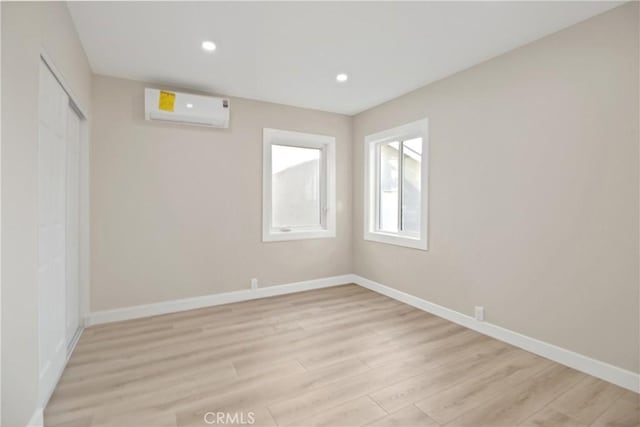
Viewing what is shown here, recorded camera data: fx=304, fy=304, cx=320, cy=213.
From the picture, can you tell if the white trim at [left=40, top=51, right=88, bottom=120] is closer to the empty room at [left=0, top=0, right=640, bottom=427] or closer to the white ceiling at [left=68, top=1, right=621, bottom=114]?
the empty room at [left=0, top=0, right=640, bottom=427]

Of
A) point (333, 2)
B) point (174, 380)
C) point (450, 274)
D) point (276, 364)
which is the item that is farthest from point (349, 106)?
point (174, 380)

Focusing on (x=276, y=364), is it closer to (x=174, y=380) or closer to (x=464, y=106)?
(x=174, y=380)

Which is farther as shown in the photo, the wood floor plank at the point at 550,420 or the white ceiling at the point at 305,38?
the white ceiling at the point at 305,38

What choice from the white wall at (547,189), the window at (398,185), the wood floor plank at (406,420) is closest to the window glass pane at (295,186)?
the window at (398,185)

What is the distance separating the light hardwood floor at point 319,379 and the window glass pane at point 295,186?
63.5 inches

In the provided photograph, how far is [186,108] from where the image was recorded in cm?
331

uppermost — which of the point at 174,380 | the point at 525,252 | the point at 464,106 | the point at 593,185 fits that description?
the point at 464,106

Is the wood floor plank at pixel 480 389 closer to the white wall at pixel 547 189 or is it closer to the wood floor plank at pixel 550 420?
the wood floor plank at pixel 550 420

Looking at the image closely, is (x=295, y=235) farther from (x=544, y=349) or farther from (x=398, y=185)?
(x=544, y=349)

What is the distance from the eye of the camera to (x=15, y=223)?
4.57 feet

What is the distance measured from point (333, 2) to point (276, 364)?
2599mm

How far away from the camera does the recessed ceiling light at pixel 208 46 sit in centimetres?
250

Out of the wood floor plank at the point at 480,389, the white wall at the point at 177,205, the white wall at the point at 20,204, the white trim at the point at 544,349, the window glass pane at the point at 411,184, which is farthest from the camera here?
the window glass pane at the point at 411,184

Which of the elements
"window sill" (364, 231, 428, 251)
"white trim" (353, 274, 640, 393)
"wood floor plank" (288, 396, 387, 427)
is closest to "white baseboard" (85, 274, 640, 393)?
"white trim" (353, 274, 640, 393)
